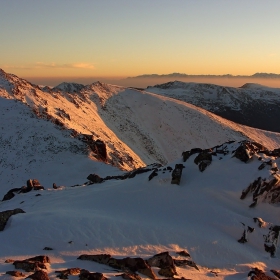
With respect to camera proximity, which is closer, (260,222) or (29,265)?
(29,265)

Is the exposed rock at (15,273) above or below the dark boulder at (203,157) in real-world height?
below

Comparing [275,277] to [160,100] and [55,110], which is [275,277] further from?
[160,100]

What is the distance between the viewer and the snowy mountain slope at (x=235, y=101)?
14596cm

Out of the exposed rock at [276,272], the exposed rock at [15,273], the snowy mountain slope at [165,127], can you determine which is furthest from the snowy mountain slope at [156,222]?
the snowy mountain slope at [165,127]

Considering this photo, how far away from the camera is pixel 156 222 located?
15914 millimetres

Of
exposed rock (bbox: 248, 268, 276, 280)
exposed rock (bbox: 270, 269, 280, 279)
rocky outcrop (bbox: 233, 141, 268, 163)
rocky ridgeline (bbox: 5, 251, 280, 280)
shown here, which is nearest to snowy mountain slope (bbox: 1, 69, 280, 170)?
rocky outcrop (bbox: 233, 141, 268, 163)

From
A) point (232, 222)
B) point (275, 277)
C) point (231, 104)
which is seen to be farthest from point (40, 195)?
point (231, 104)

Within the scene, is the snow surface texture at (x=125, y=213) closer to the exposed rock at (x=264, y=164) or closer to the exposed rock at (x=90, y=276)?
the exposed rock at (x=264, y=164)

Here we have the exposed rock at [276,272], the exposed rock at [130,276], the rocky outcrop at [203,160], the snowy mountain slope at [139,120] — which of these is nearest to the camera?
the exposed rock at [130,276]

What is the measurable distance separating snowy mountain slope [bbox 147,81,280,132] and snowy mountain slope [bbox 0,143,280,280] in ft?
411

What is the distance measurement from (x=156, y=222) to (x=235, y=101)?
15878 cm

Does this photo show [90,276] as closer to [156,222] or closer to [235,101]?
[156,222]

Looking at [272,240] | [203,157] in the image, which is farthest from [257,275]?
[203,157]

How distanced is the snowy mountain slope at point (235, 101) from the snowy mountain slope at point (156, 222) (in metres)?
125
